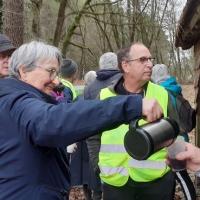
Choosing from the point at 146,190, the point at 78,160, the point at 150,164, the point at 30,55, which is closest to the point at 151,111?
the point at 30,55

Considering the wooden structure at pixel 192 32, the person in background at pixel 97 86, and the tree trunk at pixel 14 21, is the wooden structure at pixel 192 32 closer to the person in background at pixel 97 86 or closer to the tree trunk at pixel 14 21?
the person in background at pixel 97 86

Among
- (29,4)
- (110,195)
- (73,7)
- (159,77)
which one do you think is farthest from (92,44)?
(110,195)

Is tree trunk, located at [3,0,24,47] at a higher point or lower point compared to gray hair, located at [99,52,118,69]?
higher

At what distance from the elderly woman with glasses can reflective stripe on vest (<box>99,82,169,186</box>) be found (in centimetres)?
126

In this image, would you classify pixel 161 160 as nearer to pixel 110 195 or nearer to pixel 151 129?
pixel 110 195

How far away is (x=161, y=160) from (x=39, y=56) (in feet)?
5.48

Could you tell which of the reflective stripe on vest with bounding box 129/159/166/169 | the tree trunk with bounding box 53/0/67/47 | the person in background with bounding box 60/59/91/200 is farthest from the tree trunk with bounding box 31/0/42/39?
the reflective stripe on vest with bounding box 129/159/166/169

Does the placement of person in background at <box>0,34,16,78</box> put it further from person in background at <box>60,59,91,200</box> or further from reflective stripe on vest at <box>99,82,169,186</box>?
person in background at <box>60,59,91,200</box>

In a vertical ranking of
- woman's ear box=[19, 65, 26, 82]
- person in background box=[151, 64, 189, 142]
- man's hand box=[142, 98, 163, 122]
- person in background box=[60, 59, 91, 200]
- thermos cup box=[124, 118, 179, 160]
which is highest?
woman's ear box=[19, 65, 26, 82]

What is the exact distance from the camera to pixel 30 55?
9.02 ft

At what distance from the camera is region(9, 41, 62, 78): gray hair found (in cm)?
274

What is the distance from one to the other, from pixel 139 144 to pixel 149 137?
0.07 metres

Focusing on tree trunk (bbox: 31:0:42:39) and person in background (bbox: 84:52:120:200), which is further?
tree trunk (bbox: 31:0:42:39)

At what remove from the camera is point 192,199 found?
5.23 m
